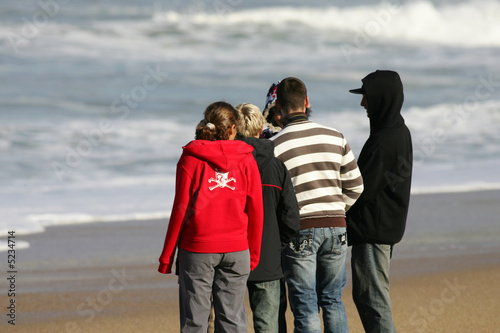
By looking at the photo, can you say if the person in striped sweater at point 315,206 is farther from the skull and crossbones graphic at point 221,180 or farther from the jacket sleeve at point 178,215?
the jacket sleeve at point 178,215

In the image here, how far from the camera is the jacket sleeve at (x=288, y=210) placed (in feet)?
11.5

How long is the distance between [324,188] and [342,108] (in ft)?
51.4

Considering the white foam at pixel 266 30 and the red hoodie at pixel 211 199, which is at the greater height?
the white foam at pixel 266 30

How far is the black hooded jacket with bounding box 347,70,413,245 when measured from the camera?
3.70 m

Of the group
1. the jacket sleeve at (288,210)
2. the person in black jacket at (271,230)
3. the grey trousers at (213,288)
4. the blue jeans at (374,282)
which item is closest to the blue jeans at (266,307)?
the person in black jacket at (271,230)

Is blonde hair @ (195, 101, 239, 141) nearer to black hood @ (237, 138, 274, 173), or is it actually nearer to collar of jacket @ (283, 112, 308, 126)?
black hood @ (237, 138, 274, 173)

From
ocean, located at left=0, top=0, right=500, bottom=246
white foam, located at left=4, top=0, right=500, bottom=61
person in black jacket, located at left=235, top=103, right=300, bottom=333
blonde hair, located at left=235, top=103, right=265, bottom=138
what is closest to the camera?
person in black jacket, located at left=235, top=103, right=300, bottom=333

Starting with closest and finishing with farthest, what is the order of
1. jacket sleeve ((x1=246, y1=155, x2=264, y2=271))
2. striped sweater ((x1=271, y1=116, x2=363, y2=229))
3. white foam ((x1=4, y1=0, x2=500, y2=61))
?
jacket sleeve ((x1=246, y1=155, x2=264, y2=271))
striped sweater ((x1=271, y1=116, x2=363, y2=229))
white foam ((x1=4, y1=0, x2=500, y2=61))

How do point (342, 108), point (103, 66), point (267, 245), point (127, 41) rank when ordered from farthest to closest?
point (127, 41)
point (103, 66)
point (342, 108)
point (267, 245)

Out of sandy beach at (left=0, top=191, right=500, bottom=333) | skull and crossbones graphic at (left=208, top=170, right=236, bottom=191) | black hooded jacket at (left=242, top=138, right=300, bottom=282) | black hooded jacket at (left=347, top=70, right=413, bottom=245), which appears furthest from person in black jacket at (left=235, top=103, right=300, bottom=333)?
sandy beach at (left=0, top=191, right=500, bottom=333)

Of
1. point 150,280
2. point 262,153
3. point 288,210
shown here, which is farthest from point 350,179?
point 150,280

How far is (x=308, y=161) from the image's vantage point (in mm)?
3648

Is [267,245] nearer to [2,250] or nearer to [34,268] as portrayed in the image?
[34,268]

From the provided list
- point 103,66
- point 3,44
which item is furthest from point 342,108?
point 3,44
